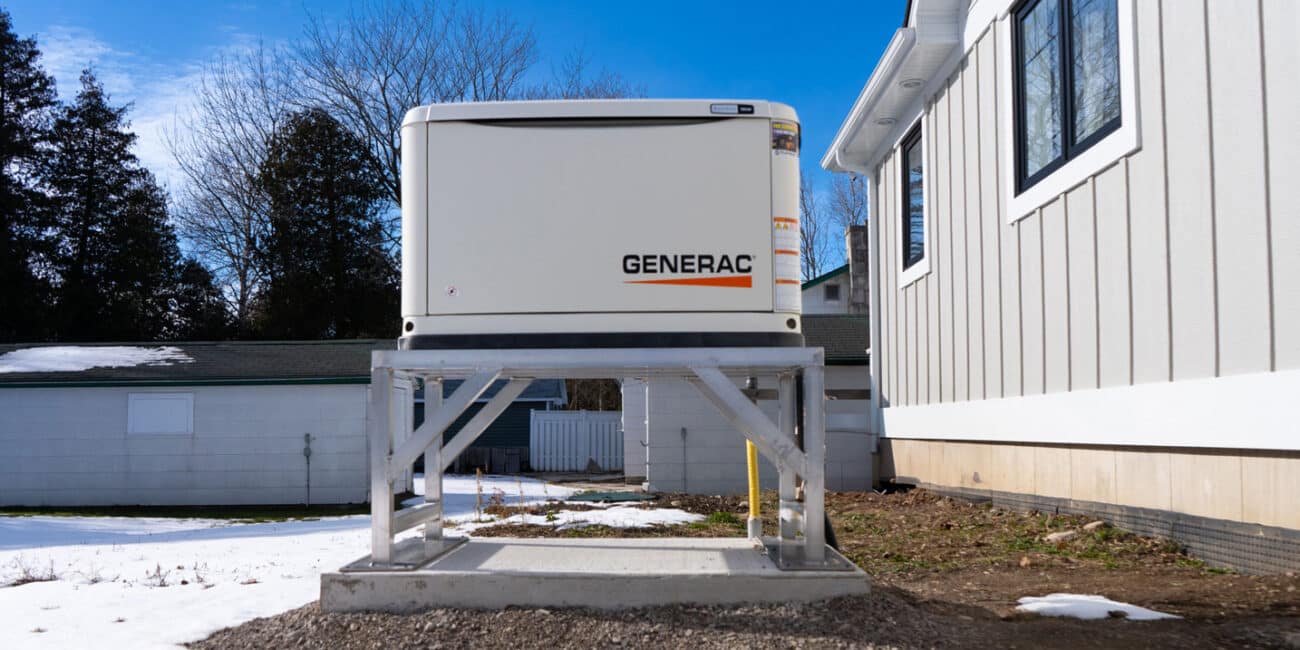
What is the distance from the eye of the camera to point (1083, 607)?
4.46 metres

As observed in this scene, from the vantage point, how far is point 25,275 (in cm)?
3012

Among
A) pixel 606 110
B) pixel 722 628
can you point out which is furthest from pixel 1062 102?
pixel 722 628

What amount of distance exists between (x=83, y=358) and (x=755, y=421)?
55.7 ft

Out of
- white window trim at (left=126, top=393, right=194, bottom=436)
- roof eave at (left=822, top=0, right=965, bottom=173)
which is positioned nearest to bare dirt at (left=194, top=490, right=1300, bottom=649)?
roof eave at (left=822, top=0, right=965, bottom=173)

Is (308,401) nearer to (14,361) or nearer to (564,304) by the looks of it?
(14,361)

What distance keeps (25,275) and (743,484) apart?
24746mm

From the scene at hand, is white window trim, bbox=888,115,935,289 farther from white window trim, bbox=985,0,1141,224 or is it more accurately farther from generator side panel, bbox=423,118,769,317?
generator side panel, bbox=423,118,769,317

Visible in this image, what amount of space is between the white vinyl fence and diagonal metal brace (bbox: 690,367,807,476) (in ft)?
70.1

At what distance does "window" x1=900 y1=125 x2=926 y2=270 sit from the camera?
10.4m

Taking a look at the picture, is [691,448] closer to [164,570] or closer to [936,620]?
[164,570]

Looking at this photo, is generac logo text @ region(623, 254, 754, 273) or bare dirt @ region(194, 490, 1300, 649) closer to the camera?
bare dirt @ region(194, 490, 1300, 649)

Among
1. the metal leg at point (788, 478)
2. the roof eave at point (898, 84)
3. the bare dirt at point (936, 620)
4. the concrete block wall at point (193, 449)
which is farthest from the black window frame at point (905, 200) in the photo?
the concrete block wall at point (193, 449)

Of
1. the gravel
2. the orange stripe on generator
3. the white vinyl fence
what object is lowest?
the white vinyl fence

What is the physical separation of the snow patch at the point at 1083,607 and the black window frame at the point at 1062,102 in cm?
294
